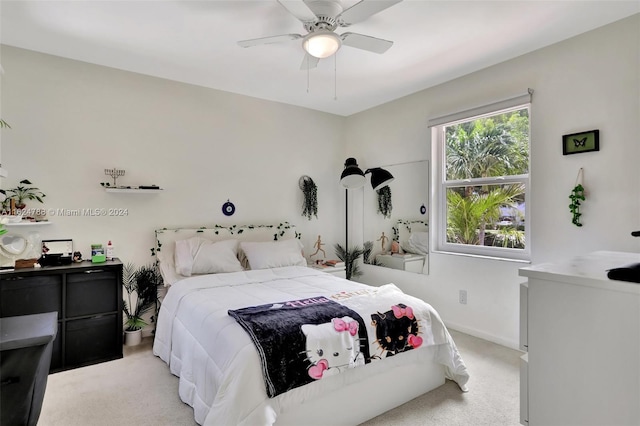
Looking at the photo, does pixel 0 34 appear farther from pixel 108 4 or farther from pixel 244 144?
pixel 244 144

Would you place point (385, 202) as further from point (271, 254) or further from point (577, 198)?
point (577, 198)

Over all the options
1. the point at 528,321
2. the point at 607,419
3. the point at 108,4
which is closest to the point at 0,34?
the point at 108,4

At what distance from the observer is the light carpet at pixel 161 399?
6.67 ft

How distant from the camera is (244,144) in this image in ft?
13.4

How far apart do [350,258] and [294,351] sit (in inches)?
115

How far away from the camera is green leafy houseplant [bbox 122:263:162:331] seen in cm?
328

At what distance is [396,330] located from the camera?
7.03ft

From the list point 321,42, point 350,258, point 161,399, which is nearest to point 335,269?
point 350,258

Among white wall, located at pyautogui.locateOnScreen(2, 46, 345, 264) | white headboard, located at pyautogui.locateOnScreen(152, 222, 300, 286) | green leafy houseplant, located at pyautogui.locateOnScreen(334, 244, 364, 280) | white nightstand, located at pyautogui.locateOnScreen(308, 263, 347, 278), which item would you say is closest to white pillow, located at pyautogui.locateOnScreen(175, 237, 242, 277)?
white headboard, located at pyautogui.locateOnScreen(152, 222, 300, 286)

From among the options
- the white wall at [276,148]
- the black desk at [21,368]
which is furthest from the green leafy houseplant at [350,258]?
the black desk at [21,368]

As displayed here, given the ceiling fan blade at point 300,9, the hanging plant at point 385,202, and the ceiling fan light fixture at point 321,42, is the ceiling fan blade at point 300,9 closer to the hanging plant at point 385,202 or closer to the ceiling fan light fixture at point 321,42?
the ceiling fan light fixture at point 321,42

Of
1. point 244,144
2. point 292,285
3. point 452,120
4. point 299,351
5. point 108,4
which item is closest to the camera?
point 299,351

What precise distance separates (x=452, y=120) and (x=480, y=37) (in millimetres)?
930

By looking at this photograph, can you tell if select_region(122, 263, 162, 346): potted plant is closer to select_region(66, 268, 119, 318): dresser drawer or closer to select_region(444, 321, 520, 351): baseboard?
select_region(66, 268, 119, 318): dresser drawer
